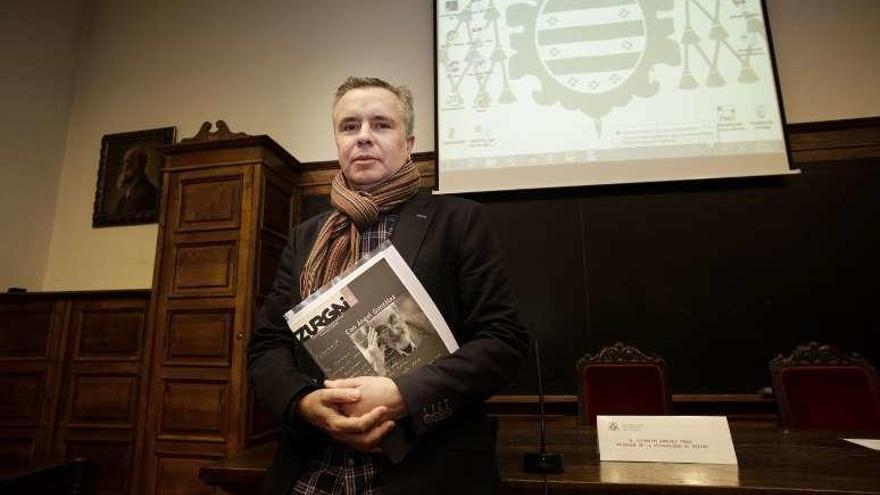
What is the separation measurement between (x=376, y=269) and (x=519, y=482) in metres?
0.68

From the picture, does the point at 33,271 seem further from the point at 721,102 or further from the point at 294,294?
the point at 721,102

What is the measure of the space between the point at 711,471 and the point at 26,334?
13.1 ft

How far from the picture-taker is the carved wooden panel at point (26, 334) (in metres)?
3.18

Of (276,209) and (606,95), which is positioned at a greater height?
(606,95)

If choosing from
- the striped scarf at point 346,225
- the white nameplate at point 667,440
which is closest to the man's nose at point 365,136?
the striped scarf at point 346,225

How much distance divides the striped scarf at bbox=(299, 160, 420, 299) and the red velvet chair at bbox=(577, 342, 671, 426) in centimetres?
148

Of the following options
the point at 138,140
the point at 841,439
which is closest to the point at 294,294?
the point at 841,439

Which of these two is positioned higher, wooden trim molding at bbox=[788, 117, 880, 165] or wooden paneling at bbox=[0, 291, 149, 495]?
wooden trim molding at bbox=[788, 117, 880, 165]

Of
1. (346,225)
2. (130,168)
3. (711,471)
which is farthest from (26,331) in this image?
(711,471)

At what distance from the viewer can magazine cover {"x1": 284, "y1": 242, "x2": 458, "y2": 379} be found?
92 cm

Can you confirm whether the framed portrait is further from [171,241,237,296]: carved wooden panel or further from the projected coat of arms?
the projected coat of arms

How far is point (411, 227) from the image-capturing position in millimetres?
1024

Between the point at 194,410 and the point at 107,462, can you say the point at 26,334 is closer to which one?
the point at 107,462

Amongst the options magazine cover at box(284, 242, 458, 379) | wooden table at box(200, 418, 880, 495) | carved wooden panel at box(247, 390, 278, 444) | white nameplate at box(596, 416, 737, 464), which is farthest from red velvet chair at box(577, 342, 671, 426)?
carved wooden panel at box(247, 390, 278, 444)
